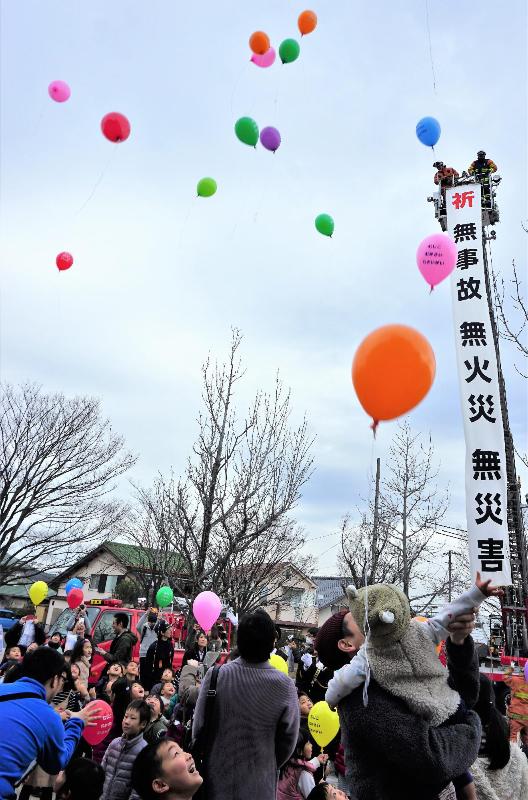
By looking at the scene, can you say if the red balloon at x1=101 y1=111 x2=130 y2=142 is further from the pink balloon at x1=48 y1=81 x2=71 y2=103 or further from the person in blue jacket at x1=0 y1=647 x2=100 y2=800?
the person in blue jacket at x1=0 y1=647 x2=100 y2=800

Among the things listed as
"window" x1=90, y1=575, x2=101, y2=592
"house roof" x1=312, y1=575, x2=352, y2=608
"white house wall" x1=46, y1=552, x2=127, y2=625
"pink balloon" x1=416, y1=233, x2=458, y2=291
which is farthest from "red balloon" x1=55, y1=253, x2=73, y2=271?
"house roof" x1=312, y1=575, x2=352, y2=608

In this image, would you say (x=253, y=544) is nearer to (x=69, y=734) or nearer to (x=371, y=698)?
(x=69, y=734)

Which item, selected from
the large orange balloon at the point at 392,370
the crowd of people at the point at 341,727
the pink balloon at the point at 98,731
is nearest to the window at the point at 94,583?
the pink balloon at the point at 98,731

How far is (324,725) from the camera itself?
518 centimetres

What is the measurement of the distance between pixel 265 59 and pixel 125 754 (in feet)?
25.3

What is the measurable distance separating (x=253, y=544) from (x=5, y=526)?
8.46 meters

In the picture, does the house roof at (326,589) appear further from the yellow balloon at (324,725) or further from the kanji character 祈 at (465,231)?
the yellow balloon at (324,725)

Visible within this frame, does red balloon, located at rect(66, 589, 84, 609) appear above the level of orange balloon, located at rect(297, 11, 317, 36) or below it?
below

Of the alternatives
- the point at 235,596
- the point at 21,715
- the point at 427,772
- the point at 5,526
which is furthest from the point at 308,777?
the point at 5,526

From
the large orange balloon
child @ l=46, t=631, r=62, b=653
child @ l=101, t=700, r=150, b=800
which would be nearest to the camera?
the large orange balloon

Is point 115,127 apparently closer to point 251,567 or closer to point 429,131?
point 429,131

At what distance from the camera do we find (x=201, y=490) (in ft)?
40.0

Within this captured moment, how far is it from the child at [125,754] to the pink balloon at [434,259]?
194 inches

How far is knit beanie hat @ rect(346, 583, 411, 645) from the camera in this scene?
213 cm
